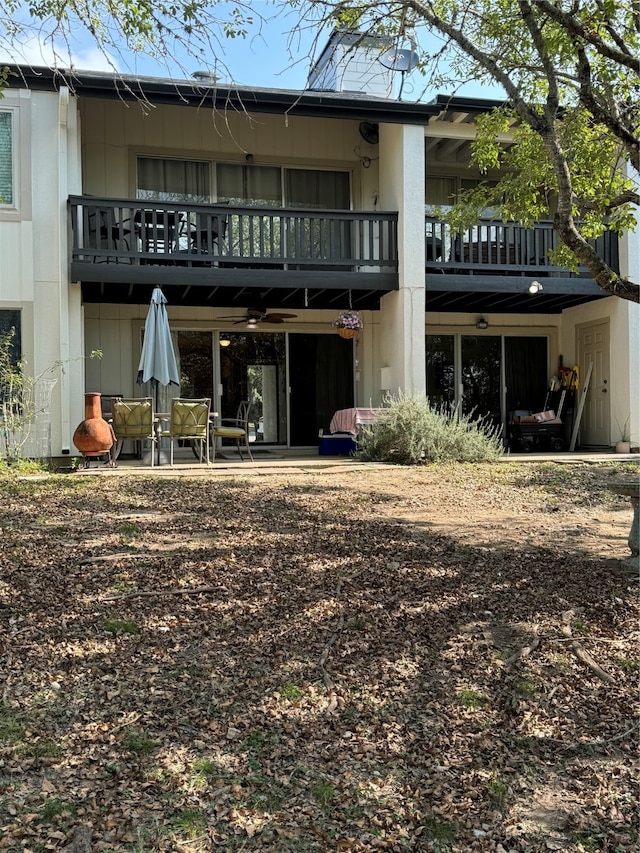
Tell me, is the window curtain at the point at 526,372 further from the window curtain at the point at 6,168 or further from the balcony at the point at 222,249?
the window curtain at the point at 6,168

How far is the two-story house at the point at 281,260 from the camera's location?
9766mm

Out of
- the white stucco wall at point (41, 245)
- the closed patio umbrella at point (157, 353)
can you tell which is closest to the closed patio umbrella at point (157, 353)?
the closed patio umbrella at point (157, 353)

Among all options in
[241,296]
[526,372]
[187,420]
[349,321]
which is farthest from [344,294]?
[526,372]

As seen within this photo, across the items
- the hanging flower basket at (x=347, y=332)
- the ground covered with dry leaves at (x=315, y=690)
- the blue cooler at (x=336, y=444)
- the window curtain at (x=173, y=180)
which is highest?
the window curtain at (x=173, y=180)

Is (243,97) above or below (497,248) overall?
above

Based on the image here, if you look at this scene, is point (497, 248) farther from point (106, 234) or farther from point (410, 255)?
point (106, 234)

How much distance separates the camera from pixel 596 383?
12.9 meters

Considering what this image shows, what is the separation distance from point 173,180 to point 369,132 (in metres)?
3.36

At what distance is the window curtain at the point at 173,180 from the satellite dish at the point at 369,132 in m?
2.65

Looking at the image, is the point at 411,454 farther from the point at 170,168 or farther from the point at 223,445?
the point at 170,168

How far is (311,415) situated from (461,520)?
7277 millimetres

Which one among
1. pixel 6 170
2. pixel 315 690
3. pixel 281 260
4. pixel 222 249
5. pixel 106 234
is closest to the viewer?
pixel 315 690

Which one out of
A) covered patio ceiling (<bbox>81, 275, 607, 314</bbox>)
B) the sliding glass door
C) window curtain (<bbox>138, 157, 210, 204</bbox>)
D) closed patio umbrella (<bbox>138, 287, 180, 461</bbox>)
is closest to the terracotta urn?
closed patio umbrella (<bbox>138, 287, 180, 461</bbox>)

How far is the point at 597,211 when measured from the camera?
602cm
